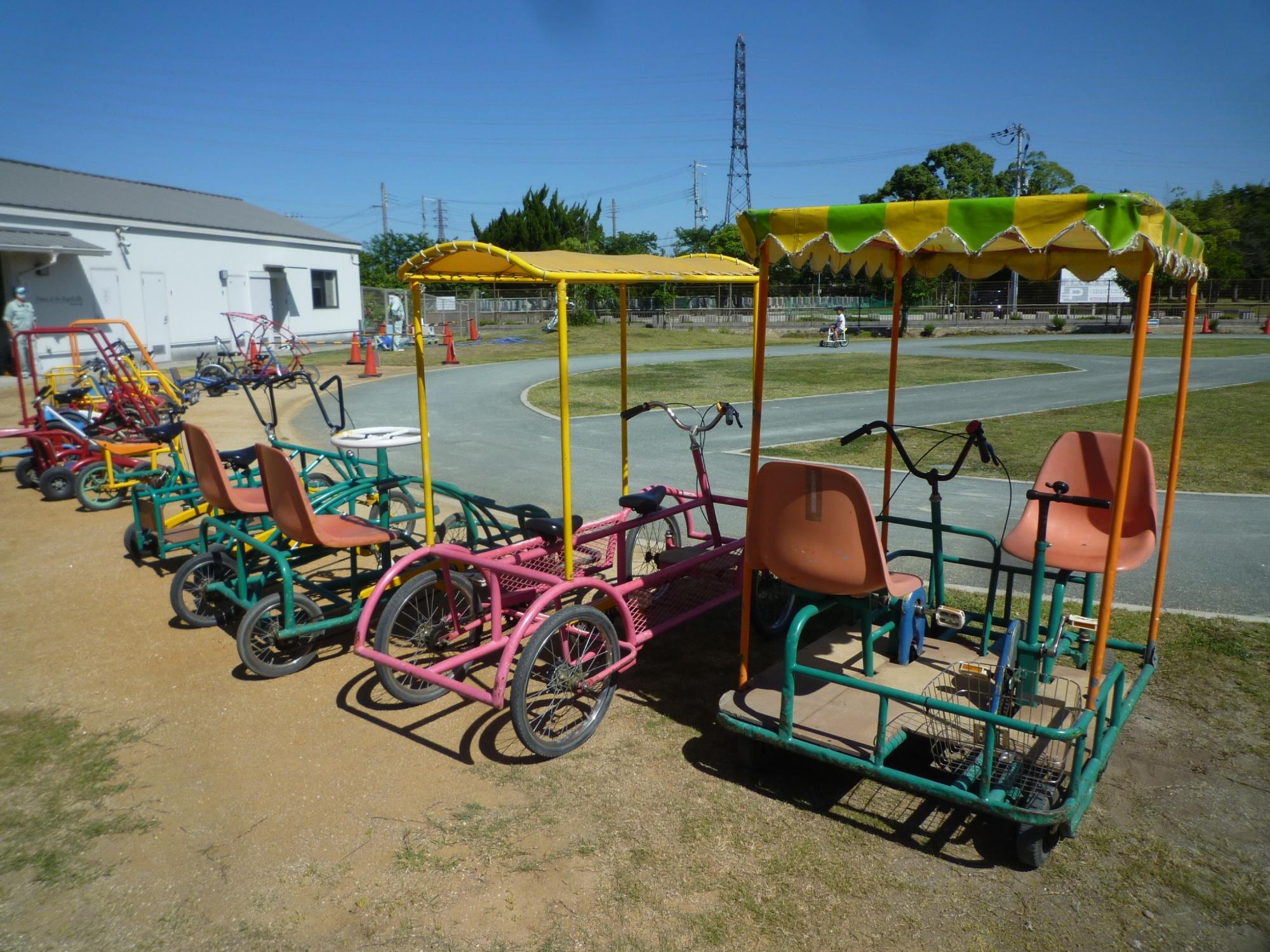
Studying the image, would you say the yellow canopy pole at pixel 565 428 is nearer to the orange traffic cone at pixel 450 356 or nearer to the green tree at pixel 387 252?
the orange traffic cone at pixel 450 356

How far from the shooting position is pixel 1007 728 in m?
3.60

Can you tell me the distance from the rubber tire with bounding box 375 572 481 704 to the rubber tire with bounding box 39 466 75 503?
6487mm

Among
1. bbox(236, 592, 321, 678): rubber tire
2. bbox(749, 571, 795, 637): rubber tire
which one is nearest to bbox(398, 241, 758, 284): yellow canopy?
bbox(749, 571, 795, 637): rubber tire

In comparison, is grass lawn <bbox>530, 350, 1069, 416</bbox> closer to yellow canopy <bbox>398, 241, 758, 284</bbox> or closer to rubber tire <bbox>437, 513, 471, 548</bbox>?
rubber tire <bbox>437, 513, 471, 548</bbox>

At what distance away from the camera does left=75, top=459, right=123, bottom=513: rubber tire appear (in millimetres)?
9203

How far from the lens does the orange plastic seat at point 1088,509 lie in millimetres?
4691

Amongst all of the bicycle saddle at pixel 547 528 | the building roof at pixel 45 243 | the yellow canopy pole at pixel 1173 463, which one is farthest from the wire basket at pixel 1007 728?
the building roof at pixel 45 243

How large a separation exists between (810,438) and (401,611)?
8.95m

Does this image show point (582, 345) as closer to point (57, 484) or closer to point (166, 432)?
point (57, 484)

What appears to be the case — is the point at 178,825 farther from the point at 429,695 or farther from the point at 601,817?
the point at 601,817

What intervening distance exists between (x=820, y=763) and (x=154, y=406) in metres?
10.3

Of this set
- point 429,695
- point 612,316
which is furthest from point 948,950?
point 612,316

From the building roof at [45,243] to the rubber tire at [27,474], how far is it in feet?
44.7

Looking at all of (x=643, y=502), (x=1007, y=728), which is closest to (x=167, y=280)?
(x=643, y=502)
